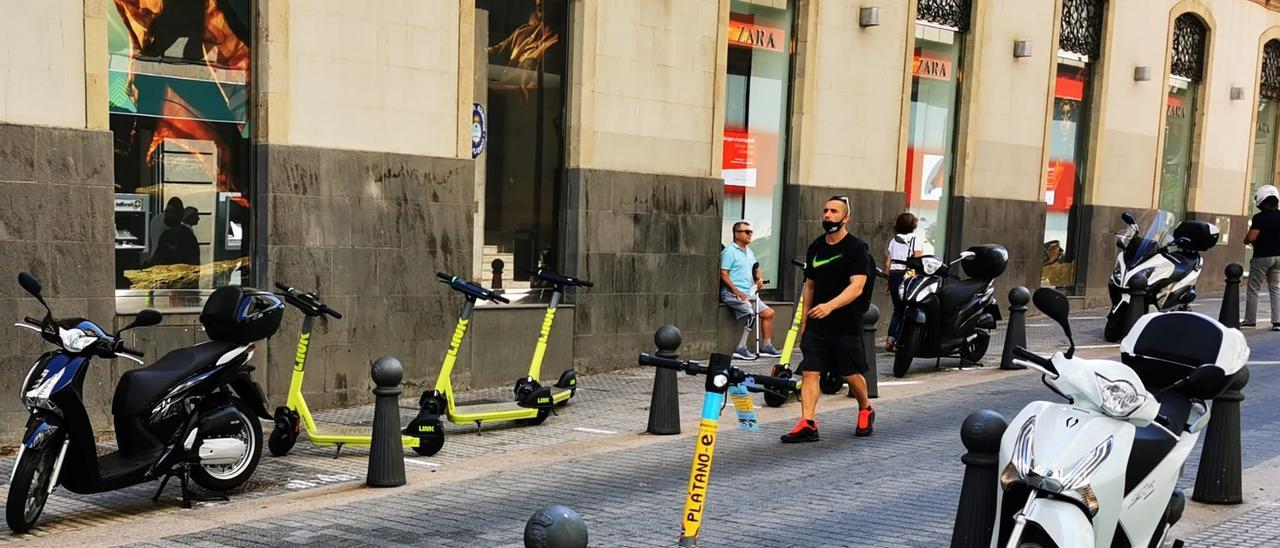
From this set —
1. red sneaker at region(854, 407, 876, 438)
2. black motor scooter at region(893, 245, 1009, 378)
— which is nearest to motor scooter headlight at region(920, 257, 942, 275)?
black motor scooter at region(893, 245, 1009, 378)

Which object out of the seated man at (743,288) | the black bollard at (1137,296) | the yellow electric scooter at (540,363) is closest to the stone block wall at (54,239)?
the yellow electric scooter at (540,363)

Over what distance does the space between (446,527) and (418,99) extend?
5405 mm

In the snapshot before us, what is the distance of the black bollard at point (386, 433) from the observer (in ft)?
25.0

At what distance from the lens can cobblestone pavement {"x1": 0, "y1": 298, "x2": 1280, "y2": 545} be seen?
6.57 m

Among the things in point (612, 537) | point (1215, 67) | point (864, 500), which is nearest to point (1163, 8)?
point (1215, 67)

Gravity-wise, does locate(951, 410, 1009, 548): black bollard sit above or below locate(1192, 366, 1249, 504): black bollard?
above

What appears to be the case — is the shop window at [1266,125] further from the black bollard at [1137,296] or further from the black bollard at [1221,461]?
the black bollard at [1221,461]

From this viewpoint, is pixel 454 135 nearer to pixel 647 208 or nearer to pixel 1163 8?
pixel 647 208

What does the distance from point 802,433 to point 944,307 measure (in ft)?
14.0

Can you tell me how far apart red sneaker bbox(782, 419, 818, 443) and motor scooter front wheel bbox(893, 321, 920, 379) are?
3.69 m

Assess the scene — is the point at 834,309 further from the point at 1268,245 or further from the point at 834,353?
the point at 1268,245

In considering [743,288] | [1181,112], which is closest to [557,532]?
[743,288]

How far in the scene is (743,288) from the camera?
13.9m

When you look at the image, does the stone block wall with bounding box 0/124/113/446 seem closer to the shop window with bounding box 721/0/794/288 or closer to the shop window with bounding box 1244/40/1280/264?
the shop window with bounding box 721/0/794/288
